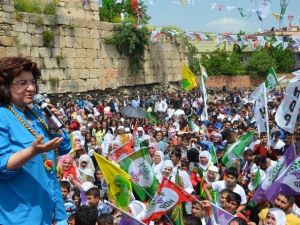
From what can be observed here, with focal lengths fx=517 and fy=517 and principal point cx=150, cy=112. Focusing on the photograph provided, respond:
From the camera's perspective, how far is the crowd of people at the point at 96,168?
2.47 m

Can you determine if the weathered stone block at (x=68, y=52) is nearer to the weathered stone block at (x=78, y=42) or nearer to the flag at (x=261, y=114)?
the weathered stone block at (x=78, y=42)

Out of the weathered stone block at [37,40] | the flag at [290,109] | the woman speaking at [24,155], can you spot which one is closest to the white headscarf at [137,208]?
the flag at [290,109]

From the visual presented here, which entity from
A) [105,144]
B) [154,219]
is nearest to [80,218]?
[154,219]

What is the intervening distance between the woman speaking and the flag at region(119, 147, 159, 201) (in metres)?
3.84

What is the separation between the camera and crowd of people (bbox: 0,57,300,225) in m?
2.47

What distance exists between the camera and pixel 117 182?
6258mm

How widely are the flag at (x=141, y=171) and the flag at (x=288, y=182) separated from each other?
66.2 inches

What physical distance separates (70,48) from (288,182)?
17736 mm

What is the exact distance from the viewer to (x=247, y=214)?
20.0 ft

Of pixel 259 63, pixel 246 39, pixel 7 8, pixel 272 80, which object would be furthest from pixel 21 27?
pixel 259 63

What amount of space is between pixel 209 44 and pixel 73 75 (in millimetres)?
44669

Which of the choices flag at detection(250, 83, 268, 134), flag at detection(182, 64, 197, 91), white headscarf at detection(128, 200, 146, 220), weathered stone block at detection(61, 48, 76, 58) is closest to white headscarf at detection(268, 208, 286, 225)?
white headscarf at detection(128, 200, 146, 220)

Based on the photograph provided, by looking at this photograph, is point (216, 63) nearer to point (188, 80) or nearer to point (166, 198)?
point (188, 80)

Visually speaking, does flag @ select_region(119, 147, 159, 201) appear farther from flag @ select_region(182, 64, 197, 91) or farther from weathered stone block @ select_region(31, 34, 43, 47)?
weathered stone block @ select_region(31, 34, 43, 47)
